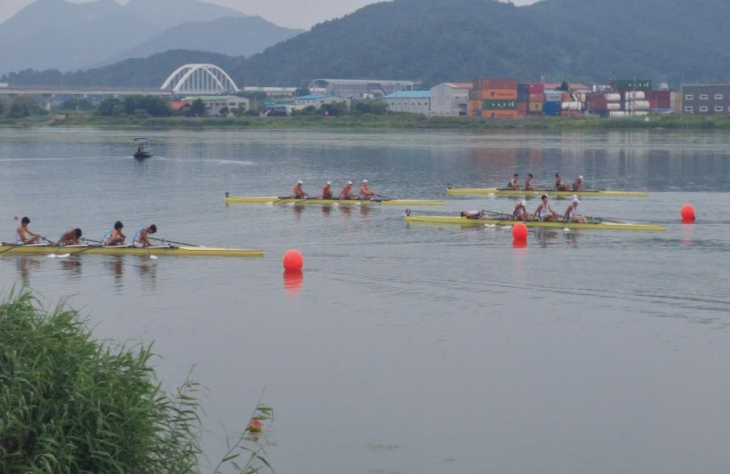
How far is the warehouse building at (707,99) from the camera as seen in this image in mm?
122062

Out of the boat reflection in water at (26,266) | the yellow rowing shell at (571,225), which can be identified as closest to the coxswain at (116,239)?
the boat reflection in water at (26,266)

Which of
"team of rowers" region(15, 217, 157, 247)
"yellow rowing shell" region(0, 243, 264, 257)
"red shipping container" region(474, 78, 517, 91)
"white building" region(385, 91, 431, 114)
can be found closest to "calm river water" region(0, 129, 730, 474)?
"yellow rowing shell" region(0, 243, 264, 257)

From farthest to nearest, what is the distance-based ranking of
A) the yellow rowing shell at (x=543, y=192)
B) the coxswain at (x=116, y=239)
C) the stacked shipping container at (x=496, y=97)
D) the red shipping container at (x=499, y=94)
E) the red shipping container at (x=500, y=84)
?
the stacked shipping container at (x=496, y=97) → the red shipping container at (x=499, y=94) → the red shipping container at (x=500, y=84) → the yellow rowing shell at (x=543, y=192) → the coxswain at (x=116, y=239)

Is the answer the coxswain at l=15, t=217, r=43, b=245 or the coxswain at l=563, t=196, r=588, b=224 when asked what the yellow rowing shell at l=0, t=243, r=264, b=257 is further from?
the coxswain at l=563, t=196, r=588, b=224

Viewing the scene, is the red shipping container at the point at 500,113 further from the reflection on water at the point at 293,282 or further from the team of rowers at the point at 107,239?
the reflection on water at the point at 293,282

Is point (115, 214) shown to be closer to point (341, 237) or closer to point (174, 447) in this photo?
point (341, 237)

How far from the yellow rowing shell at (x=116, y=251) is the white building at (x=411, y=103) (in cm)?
13073

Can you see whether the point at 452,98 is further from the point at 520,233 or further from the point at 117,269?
the point at 117,269

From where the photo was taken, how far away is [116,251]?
2630 centimetres

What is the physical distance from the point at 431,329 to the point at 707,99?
367 feet

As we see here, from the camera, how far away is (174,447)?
1035 cm

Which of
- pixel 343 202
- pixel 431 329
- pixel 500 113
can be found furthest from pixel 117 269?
pixel 500 113

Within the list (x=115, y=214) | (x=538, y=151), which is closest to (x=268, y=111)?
(x=538, y=151)

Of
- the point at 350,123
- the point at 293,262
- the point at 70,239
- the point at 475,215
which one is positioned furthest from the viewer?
the point at 350,123
